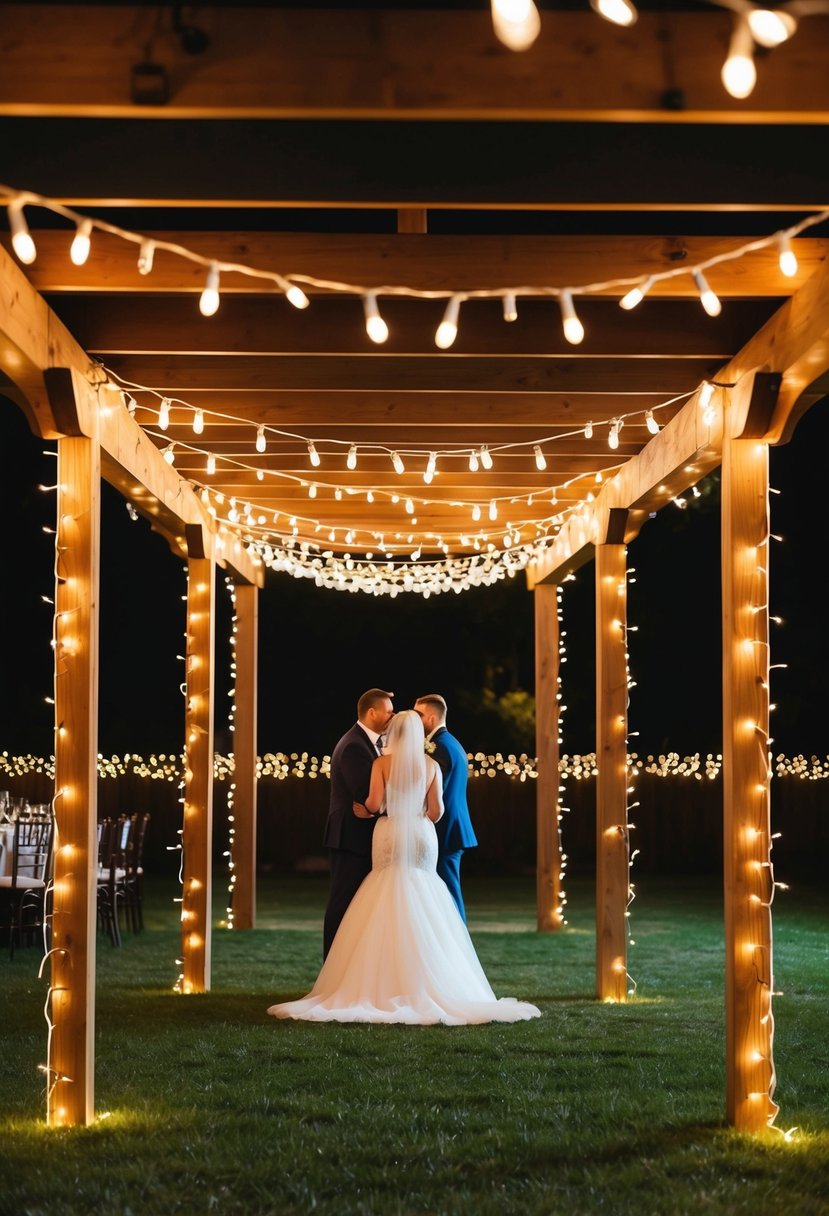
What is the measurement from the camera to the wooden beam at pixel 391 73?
327 cm

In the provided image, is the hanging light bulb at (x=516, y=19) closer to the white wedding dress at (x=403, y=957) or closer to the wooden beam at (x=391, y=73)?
the wooden beam at (x=391, y=73)

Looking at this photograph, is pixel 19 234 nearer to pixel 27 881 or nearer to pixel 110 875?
pixel 27 881

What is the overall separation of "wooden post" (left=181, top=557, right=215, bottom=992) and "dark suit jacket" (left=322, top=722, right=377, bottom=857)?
74cm

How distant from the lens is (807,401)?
16.3 feet

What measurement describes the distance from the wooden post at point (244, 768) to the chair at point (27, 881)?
1.64 metres

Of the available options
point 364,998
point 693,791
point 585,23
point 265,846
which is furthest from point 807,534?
point 585,23

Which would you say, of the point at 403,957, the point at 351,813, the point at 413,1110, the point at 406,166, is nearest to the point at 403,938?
the point at 403,957

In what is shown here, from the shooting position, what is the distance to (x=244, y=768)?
11.7 m

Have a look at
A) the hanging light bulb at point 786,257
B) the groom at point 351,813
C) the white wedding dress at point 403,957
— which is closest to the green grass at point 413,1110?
the white wedding dress at point 403,957

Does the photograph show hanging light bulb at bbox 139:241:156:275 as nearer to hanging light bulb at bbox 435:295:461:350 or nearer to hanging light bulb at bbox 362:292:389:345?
hanging light bulb at bbox 362:292:389:345

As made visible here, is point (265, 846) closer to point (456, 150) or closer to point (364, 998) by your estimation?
point (364, 998)

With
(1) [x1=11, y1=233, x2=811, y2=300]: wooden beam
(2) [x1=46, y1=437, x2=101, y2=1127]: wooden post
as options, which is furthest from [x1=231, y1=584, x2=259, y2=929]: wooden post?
(1) [x1=11, y1=233, x2=811, y2=300]: wooden beam

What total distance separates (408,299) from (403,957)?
11.4ft

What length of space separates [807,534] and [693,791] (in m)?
5.85
